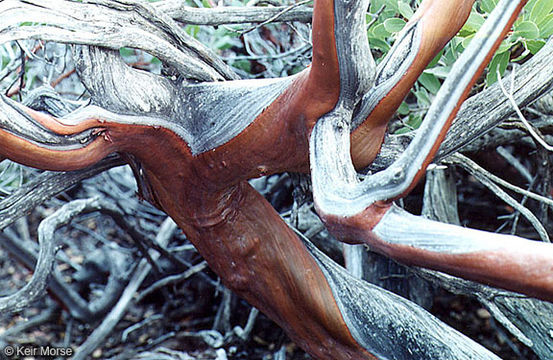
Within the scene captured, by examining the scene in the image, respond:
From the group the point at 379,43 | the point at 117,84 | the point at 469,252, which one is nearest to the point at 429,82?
the point at 379,43

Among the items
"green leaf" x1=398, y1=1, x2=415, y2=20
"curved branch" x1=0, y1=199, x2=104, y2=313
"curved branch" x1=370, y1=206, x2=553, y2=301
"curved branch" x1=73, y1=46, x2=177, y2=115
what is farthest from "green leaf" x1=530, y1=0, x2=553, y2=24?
"curved branch" x1=0, y1=199, x2=104, y2=313

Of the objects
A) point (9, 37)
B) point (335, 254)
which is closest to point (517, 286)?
point (9, 37)

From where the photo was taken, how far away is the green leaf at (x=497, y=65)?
1.32 meters

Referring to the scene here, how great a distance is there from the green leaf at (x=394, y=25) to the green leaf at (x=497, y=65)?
203mm

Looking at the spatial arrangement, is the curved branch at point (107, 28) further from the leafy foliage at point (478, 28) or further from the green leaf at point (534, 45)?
the green leaf at point (534, 45)

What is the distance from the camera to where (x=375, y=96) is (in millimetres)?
1113

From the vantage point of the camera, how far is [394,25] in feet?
4.33

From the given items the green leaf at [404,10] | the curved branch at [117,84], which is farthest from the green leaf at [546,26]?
the curved branch at [117,84]

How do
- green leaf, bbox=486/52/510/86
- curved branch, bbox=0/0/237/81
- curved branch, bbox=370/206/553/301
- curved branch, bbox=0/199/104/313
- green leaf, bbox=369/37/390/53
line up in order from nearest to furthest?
1. curved branch, bbox=370/206/553/301
2. curved branch, bbox=0/0/237/81
3. green leaf, bbox=486/52/510/86
4. green leaf, bbox=369/37/390/53
5. curved branch, bbox=0/199/104/313

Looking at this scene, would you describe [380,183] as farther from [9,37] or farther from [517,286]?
[9,37]

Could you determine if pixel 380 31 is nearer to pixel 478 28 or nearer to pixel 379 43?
pixel 379 43

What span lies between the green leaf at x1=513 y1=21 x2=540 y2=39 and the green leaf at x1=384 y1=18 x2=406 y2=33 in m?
0.22

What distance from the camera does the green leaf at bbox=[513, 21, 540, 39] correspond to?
4.02ft

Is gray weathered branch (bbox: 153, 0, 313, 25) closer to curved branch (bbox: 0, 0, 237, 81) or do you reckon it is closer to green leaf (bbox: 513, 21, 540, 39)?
curved branch (bbox: 0, 0, 237, 81)
